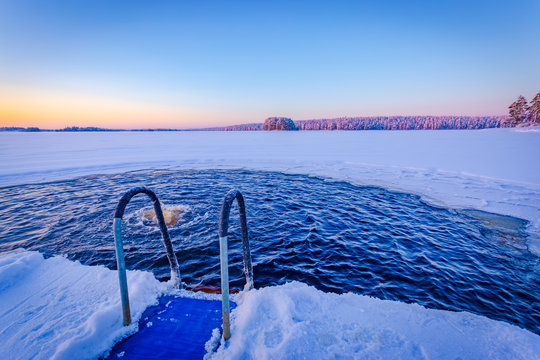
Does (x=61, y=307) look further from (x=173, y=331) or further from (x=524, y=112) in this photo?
(x=524, y=112)

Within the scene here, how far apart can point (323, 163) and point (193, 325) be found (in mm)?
14745

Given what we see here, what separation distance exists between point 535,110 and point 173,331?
3401 inches

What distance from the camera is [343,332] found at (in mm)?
2600

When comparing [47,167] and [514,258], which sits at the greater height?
[47,167]

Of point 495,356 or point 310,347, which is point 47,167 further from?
point 495,356

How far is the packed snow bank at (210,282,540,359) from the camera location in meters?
2.36

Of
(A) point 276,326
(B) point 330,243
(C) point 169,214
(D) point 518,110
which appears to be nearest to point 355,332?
(A) point 276,326

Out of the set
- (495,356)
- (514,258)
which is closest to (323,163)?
(514,258)

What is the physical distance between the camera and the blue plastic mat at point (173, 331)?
2326 mm

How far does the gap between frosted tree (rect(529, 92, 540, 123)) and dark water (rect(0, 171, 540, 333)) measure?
247 ft

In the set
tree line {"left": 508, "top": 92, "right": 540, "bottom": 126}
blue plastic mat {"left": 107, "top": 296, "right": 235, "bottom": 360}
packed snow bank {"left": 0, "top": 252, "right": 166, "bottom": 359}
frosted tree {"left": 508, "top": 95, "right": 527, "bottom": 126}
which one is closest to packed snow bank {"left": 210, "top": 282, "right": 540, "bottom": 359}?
blue plastic mat {"left": 107, "top": 296, "right": 235, "bottom": 360}

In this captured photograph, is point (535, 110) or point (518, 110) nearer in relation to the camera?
point (535, 110)

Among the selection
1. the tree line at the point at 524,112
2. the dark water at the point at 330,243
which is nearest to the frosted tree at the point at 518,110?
the tree line at the point at 524,112

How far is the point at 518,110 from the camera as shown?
206 ft
